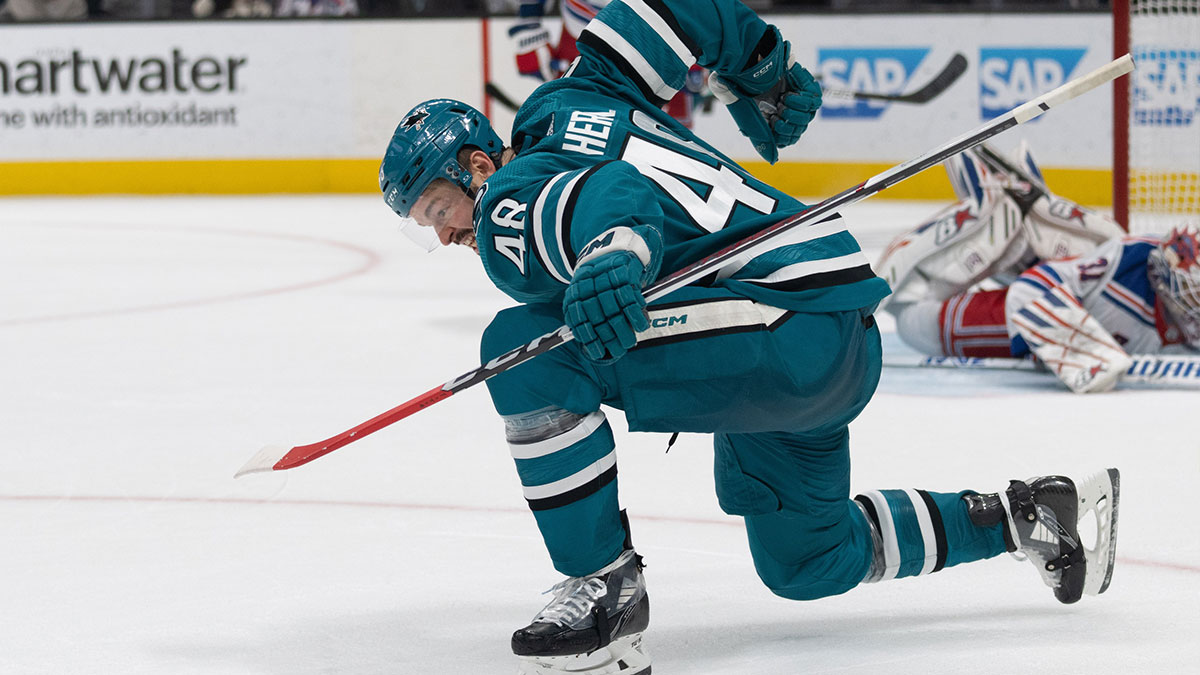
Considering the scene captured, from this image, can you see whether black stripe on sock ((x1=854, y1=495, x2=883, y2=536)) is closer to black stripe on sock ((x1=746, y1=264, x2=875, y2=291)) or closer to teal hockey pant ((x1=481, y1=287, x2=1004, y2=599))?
teal hockey pant ((x1=481, y1=287, x2=1004, y2=599))

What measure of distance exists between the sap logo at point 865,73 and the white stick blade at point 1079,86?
5.85 metres

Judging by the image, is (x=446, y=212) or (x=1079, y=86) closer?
(x=1079, y=86)

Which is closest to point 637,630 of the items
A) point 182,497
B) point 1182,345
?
point 182,497

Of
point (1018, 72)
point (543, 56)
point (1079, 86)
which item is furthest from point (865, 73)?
point (1079, 86)

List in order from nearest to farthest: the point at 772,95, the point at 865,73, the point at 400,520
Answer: the point at 772,95 < the point at 400,520 < the point at 865,73

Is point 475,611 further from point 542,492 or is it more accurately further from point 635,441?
point 635,441

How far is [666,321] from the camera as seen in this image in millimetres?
1736

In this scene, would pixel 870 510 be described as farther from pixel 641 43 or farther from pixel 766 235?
pixel 641 43

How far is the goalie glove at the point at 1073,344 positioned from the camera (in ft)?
11.8

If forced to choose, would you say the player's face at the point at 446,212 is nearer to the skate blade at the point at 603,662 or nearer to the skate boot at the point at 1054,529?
the skate blade at the point at 603,662

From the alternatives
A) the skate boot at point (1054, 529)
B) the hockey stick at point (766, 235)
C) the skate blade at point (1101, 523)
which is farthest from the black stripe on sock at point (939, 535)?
the hockey stick at point (766, 235)

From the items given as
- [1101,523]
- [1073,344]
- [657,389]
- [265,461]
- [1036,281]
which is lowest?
[1073,344]

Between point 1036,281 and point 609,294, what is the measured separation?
2389 millimetres

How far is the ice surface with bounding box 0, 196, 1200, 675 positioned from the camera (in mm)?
1962
